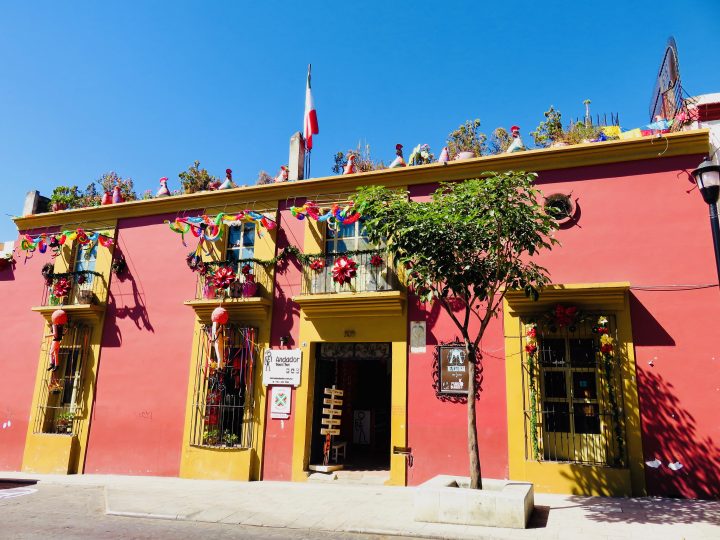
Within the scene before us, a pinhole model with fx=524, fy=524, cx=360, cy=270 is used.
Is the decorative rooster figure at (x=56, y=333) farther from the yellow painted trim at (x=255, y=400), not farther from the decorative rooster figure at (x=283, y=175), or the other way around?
the decorative rooster figure at (x=283, y=175)

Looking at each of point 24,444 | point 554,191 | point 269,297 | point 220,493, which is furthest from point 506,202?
point 24,444

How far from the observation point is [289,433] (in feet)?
35.6

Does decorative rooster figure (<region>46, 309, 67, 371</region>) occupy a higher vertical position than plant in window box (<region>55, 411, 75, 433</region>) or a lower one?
higher

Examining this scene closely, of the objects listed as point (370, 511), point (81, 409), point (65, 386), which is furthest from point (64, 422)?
point (370, 511)

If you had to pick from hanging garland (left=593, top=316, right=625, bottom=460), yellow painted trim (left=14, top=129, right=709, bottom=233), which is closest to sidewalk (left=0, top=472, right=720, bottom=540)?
hanging garland (left=593, top=316, right=625, bottom=460)

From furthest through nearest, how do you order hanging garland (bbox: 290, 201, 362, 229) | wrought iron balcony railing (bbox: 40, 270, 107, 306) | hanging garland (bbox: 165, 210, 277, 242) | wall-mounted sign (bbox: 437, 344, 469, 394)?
wrought iron balcony railing (bbox: 40, 270, 107, 306), hanging garland (bbox: 165, 210, 277, 242), hanging garland (bbox: 290, 201, 362, 229), wall-mounted sign (bbox: 437, 344, 469, 394)

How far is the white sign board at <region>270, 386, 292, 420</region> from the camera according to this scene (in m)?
10.9

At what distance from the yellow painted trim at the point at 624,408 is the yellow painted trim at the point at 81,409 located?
31.8 ft

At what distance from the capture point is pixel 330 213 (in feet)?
36.2

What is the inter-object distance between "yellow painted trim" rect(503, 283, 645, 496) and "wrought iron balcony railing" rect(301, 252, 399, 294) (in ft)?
7.84

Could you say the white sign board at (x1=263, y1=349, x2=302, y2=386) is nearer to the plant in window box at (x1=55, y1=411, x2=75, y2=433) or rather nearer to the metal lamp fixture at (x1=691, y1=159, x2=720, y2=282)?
the plant in window box at (x1=55, y1=411, x2=75, y2=433)

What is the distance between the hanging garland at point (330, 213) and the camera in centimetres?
1070

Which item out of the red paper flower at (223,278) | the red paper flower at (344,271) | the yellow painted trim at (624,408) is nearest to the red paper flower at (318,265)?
the red paper flower at (344,271)

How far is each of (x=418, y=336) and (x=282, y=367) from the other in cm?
299
